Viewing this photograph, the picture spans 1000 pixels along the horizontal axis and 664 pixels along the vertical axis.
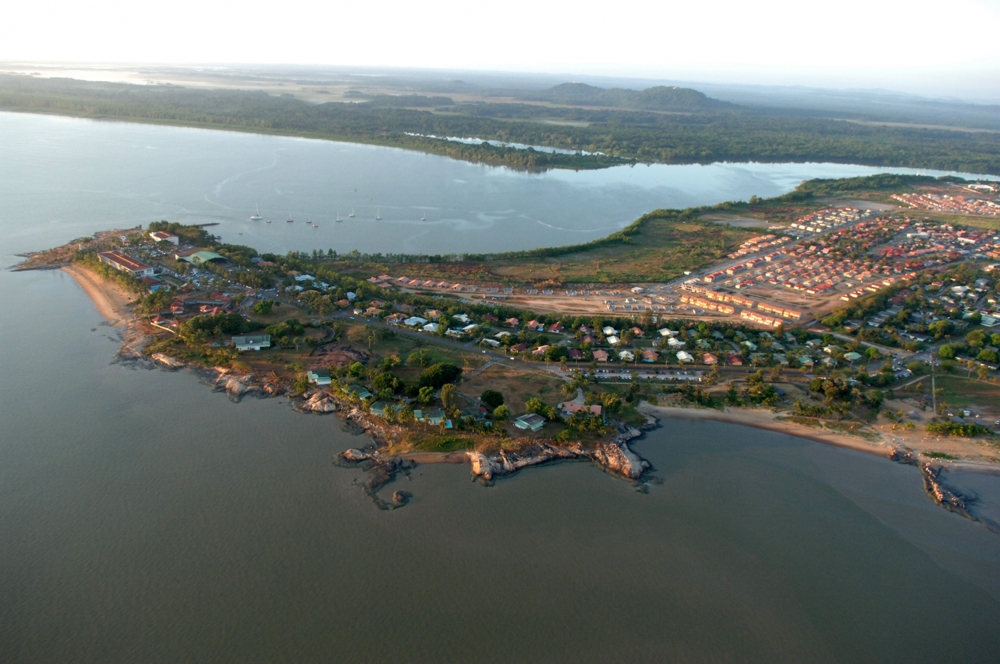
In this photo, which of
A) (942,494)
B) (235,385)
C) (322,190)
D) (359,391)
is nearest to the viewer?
(942,494)

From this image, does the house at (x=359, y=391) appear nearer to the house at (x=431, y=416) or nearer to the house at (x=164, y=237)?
the house at (x=431, y=416)

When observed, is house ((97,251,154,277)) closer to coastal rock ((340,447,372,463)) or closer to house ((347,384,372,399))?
house ((347,384,372,399))

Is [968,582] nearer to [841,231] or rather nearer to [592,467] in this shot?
[592,467]

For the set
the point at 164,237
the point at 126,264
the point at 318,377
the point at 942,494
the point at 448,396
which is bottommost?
the point at 942,494

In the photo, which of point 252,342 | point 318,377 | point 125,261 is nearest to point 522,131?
point 125,261

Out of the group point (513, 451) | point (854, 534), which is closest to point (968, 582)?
point (854, 534)

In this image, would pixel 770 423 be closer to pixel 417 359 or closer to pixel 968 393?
pixel 968 393
